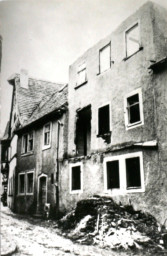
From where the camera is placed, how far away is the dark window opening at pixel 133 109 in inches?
82.6

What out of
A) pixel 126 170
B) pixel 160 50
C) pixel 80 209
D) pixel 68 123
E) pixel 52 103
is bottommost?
pixel 80 209

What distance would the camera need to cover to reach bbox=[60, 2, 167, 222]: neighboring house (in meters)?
1.89

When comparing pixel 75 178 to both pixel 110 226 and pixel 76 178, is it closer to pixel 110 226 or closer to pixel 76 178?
pixel 76 178

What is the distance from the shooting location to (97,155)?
2.34 m

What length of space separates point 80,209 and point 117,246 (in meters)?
0.50

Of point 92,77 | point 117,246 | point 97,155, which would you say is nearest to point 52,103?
point 92,77

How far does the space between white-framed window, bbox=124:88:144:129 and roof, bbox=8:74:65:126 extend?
19.1 inches

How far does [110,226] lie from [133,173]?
0.41 metres

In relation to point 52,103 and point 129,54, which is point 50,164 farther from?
point 129,54

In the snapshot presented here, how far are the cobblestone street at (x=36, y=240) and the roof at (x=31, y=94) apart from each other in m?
0.80

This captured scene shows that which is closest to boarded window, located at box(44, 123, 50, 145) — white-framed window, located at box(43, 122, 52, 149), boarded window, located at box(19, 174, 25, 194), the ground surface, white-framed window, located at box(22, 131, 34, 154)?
white-framed window, located at box(43, 122, 52, 149)

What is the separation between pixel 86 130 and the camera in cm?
252

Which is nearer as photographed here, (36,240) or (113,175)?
(36,240)

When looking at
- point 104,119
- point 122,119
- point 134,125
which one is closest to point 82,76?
point 104,119
